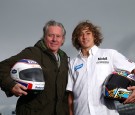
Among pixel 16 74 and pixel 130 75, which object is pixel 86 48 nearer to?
pixel 130 75

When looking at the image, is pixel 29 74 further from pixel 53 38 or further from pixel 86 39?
pixel 86 39

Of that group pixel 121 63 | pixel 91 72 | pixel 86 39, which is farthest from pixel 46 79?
pixel 121 63

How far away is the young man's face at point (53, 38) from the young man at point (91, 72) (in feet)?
1.63

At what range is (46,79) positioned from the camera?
7516 mm

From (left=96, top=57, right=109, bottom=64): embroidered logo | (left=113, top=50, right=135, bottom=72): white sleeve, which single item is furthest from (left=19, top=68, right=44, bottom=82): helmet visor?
(left=113, top=50, right=135, bottom=72): white sleeve

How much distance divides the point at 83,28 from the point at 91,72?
1.18 meters

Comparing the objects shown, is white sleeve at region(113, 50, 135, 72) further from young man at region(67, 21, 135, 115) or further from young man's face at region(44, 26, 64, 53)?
young man's face at region(44, 26, 64, 53)

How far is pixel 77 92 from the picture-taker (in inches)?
295

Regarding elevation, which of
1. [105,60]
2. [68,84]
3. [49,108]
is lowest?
[49,108]

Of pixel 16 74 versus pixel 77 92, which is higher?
pixel 16 74

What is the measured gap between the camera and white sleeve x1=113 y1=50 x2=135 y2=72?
7242 millimetres

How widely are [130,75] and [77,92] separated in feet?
4.29

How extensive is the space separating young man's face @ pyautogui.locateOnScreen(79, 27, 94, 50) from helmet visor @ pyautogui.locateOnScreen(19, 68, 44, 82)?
125 cm

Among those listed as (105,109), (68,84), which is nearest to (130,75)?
(105,109)
